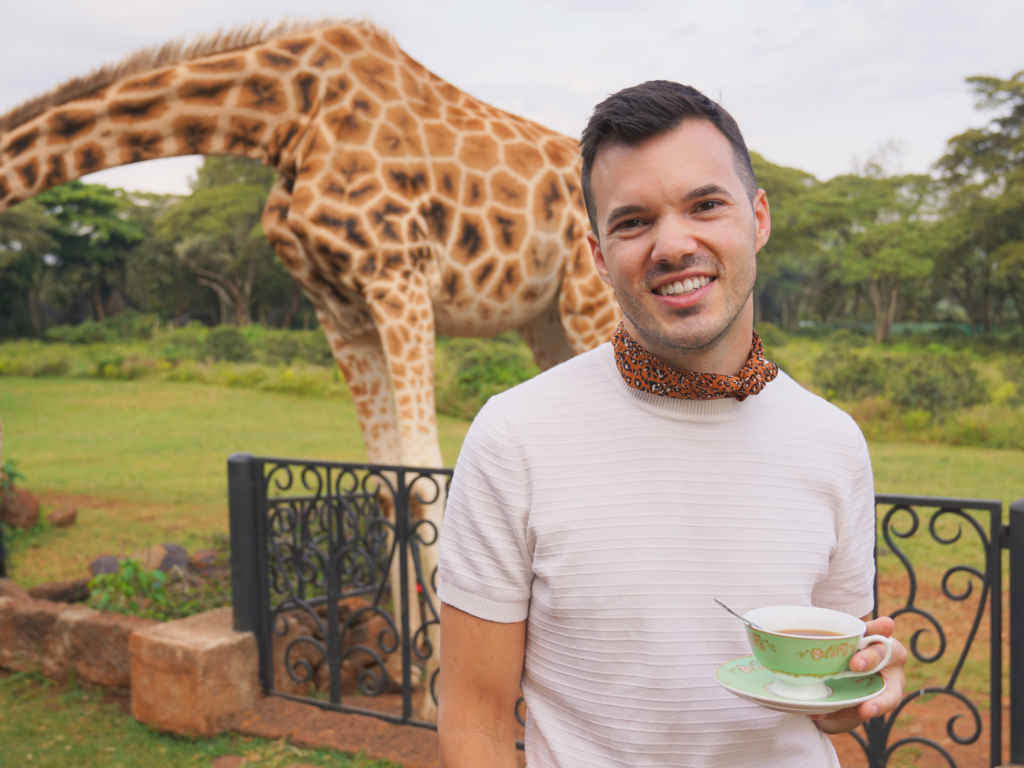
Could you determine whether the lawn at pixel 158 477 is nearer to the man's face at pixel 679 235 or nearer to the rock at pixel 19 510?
the rock at pixel 19 510

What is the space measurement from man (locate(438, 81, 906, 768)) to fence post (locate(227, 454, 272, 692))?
104 inches

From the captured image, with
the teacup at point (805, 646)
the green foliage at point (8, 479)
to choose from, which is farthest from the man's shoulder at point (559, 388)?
the green foliage at point (8, 479)

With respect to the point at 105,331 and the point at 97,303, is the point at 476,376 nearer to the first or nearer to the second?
the point at 105,331

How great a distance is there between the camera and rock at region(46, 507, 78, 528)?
7.04 metres

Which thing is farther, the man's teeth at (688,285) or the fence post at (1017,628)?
the fence post at (1017,628)

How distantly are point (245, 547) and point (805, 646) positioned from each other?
9.93ft

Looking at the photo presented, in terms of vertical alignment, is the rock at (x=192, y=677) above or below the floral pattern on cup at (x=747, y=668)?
below

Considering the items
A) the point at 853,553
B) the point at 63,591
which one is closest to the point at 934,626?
the point at 853,553

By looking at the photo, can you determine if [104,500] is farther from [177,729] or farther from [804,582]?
[804,582]

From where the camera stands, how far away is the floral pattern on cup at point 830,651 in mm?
1065

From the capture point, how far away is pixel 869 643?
3.76 feet

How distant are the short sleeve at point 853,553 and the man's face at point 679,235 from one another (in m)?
0.32

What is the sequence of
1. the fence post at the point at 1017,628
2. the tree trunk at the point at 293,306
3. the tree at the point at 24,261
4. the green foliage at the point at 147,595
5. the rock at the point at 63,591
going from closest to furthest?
the fence post at the point at 1017,628 → the green foliage at the point at 147,595 → the rock at the point at 63,591 → the tree at the point at 24,261 → the tree trunk at the point at 293,306

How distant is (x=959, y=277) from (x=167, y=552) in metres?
29.1
